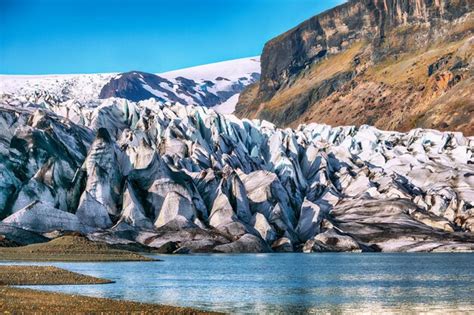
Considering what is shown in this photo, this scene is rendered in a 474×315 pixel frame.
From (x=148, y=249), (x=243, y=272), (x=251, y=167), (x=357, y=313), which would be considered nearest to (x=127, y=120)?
(x=251, y=167)

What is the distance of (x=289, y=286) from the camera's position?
226 ft

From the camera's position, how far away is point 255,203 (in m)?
151

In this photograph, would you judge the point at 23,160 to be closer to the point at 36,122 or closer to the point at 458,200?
the point at 36,122

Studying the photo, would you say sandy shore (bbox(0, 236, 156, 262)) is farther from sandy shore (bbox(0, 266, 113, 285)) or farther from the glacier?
sandy shore (bbox(0, 266, 113, 285))

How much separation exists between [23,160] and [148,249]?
29.4 metres

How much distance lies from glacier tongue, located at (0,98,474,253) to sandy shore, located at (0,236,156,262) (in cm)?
1391

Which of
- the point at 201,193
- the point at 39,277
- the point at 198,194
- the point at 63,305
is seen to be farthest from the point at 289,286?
the point at 201,193

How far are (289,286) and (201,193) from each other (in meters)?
84.1

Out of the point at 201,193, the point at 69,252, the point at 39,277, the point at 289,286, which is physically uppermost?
the point at 39,277

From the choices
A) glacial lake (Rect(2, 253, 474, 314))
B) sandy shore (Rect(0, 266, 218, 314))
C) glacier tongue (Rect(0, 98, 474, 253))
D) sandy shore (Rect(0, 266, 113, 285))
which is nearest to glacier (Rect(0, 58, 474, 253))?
glacier tongue (Rect(0, 98, 474, 253))

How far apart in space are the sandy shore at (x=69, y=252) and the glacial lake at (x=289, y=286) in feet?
19.4

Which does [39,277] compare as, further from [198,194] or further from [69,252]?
[198,194]

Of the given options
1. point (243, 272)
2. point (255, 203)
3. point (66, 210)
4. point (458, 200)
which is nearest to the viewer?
point (243, 272)

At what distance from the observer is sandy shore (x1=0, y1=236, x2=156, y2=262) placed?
97250mm
